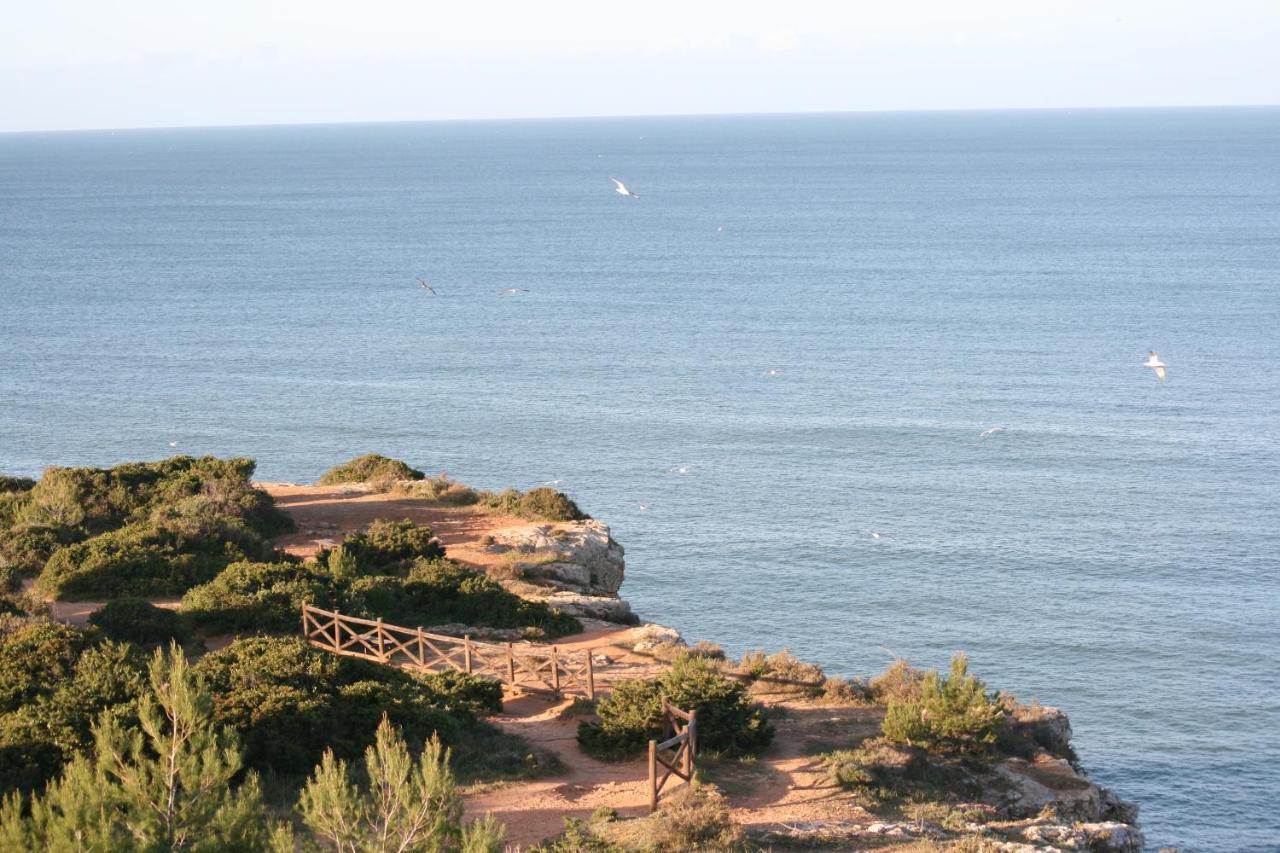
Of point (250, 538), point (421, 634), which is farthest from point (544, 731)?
point (250, 538)

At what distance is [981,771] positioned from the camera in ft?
64.6

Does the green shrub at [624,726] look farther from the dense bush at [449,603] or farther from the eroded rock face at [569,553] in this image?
the eroded rock face at [569,553]

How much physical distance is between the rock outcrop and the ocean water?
1040 cm

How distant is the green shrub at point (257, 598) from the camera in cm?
2441

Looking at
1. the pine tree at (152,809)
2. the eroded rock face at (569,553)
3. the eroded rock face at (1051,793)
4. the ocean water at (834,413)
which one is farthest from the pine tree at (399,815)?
the ocean water at (834,413)

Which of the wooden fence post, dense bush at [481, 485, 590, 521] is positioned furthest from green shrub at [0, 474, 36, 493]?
the wooden fence post

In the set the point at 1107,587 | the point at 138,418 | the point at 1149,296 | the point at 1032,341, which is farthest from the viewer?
the point at 1149,296

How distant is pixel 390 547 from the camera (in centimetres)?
2997

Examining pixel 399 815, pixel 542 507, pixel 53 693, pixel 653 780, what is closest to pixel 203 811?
pixel 399 815

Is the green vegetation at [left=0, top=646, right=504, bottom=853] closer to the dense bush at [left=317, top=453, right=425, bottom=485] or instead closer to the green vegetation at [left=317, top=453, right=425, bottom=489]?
the green vegetation at [left=317, top=453, right=425, bottom=489]

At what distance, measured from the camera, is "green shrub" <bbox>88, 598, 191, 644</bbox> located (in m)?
22.9

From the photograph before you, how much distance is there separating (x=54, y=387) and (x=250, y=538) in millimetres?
54765

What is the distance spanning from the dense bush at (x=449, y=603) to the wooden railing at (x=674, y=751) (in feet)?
24.6

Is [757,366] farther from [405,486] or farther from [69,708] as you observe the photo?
[69,708]
